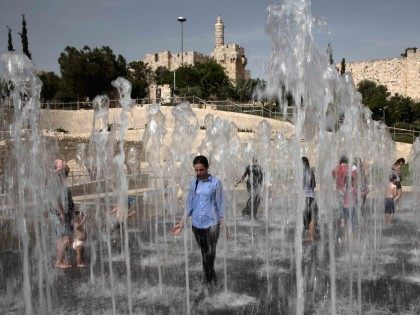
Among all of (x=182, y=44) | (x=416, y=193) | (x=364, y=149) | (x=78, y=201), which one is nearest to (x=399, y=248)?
(x=416, y=193)

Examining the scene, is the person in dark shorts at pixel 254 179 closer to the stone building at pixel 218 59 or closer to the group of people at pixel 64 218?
the group of people at pixel 64 218

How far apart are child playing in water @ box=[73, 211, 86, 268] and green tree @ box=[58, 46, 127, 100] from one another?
1384 inches

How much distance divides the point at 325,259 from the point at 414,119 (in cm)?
3416

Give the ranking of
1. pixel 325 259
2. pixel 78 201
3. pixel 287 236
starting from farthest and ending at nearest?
1. pixel 78 201
2. pixel 287 236
3. pixel 325 259

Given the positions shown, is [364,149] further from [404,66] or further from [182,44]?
[404,66]

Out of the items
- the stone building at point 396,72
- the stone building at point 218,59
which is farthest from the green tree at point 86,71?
the stone building at point 396,72

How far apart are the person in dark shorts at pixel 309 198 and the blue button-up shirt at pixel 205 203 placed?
6.70 feet

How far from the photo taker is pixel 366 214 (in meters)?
9.03

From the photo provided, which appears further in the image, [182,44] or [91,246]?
[182,44]

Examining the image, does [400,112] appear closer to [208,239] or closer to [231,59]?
[231,59]

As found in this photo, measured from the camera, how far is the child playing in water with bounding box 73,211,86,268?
543cm

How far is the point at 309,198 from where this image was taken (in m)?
6.38

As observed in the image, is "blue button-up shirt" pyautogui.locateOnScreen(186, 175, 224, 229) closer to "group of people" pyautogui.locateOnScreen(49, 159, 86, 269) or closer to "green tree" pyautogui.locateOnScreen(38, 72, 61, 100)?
"group of people" pyautogui.locateOnScreen(49, 159, 86, 269)

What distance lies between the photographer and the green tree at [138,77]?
140ft
